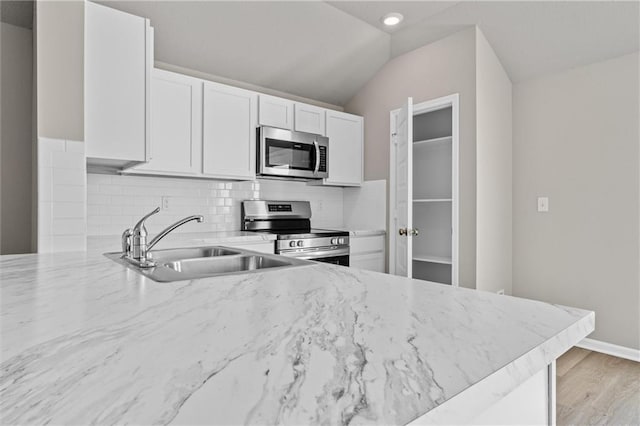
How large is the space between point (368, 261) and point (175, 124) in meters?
2.10

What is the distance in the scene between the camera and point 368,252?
3631 mm

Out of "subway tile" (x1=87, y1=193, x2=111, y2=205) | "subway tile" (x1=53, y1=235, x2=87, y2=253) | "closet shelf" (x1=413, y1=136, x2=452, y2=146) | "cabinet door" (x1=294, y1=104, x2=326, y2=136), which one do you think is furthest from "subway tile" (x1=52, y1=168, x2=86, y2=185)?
"closet shelf" (x1=413, y1=136, x2=452, y2=146)

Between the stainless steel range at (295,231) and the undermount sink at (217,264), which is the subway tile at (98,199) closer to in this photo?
the stainless steel range at (295,231)

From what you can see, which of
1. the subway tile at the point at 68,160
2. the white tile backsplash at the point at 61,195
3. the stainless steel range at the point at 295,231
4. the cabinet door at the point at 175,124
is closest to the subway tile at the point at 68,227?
the white tile backsplash at the point at 61,195

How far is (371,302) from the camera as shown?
819 mm

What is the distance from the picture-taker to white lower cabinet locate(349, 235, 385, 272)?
3.50m

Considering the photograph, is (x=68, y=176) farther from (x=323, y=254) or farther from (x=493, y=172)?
(x=493, y=172)

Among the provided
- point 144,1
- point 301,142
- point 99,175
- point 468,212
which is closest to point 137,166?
point 99,175

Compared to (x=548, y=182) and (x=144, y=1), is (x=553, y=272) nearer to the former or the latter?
(x=548, y=182)

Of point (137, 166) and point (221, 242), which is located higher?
point (137, 166)

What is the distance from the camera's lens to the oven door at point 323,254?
3082 millimetres

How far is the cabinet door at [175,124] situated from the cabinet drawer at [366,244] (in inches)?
60.3

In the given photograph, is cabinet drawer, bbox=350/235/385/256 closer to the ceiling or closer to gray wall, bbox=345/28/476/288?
gray wall, bbox=345/28/476/288

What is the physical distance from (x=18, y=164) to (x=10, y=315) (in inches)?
101
